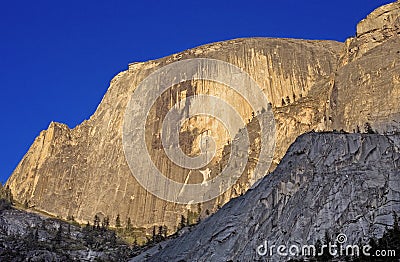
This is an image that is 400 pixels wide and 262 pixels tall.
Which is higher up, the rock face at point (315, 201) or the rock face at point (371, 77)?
the rock face at point (371, 77)

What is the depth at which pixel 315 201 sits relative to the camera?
69.6m

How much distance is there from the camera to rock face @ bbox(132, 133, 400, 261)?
66.2 meters

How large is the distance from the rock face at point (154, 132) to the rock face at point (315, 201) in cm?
3793

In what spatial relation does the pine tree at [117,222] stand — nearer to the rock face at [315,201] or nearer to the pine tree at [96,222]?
the pine tree at [96,222]

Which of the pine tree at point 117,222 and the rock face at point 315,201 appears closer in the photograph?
the rock face at point 315,201

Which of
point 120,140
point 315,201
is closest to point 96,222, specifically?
point 120,140

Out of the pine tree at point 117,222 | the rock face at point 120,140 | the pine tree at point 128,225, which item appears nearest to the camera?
the pine tree at point 128,225

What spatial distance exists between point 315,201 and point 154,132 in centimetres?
9020

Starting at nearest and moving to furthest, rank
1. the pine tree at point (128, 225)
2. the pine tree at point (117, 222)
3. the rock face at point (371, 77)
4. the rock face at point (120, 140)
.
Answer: the rock face at point (371, 77)
the pine tree at point (128, 225)
the pine tree at point (117, 222)
the rock face at point (120, 140)

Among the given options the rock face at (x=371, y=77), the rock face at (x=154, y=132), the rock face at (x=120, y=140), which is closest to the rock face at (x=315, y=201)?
the rock face at (x=371, y=77)

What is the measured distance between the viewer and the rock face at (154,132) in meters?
128

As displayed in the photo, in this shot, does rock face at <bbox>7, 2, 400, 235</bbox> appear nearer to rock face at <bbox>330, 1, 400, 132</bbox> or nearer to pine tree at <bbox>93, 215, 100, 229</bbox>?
rock face at <bbox>330, 1, 400, 132</bbox>

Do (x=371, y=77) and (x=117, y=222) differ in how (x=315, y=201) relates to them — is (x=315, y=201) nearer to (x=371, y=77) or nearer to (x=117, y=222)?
(x=371, y=77)

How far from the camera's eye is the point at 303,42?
547 feet
